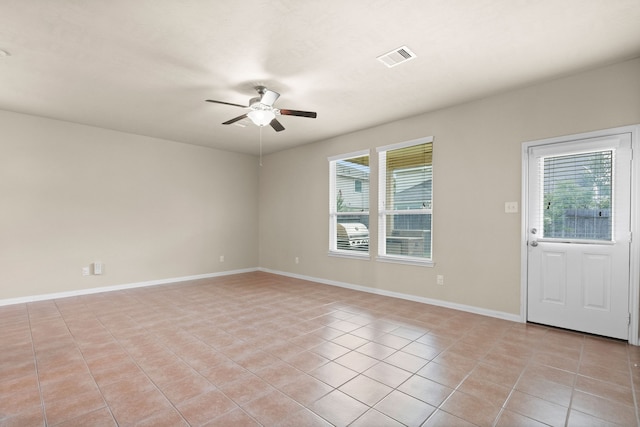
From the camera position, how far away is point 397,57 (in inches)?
113

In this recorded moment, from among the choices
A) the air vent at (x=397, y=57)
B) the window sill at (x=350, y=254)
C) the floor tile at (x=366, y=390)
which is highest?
the air vent at (x=397, y=57)

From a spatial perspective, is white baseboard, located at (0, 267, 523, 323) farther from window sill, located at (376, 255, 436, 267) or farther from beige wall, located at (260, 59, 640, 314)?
window sill, located at (376, 255, 436, 267)

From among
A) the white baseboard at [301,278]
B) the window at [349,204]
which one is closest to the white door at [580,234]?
the white baseboard at [301,278]

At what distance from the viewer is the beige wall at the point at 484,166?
3.16 metres

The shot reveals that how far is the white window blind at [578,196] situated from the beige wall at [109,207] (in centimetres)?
558

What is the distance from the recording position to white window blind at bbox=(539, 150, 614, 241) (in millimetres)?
3127

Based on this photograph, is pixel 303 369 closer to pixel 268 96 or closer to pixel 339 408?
pixel 339 408

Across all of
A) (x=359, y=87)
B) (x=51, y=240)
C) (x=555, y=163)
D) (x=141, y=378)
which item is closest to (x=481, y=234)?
(x=555, y=163)

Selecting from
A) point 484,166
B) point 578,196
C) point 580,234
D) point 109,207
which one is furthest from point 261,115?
point 580,234

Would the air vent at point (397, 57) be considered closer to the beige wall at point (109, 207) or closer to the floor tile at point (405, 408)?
the floor tile at point (405, 408)

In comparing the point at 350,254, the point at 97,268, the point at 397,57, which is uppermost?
the point at 397,57

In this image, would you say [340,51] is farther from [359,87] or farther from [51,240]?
[51,240]

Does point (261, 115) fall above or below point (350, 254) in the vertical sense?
above

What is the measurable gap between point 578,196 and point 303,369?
10.8ft
